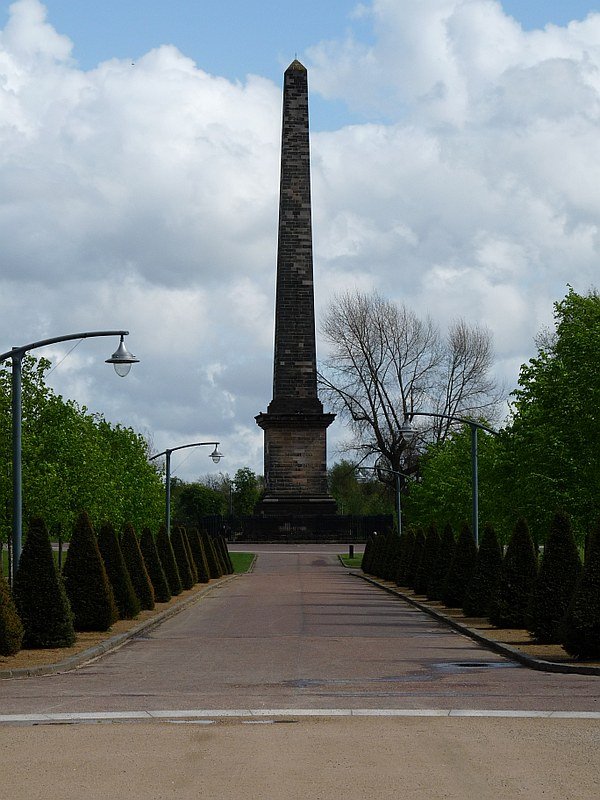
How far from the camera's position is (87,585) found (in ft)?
86.0

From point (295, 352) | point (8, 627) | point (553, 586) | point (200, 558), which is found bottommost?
point (8, 627)

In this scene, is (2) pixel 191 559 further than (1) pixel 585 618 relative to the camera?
Yes

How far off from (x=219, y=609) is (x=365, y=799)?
26.8 m

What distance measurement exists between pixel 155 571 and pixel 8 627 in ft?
55.3

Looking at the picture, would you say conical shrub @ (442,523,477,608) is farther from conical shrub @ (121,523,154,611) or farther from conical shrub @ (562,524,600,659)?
conical shrub @ (562,524,600,659)

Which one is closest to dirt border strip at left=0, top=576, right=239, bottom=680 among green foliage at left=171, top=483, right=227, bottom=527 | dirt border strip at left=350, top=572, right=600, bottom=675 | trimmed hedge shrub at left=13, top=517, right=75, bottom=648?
trimmed hedge shrub at left=13, top=517, right=75, bottom=648

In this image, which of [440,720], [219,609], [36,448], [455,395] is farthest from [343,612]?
[455,395]

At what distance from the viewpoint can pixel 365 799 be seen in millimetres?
9055

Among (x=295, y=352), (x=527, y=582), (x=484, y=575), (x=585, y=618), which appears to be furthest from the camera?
(x=295, y=352)

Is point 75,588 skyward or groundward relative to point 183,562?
groundward

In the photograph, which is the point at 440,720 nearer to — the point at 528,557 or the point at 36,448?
the point at 528,557

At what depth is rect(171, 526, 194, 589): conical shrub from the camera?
4512 cm

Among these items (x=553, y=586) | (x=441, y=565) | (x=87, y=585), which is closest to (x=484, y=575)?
(x=553, y=586)

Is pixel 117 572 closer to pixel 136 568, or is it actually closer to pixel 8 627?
pixel 136 568
